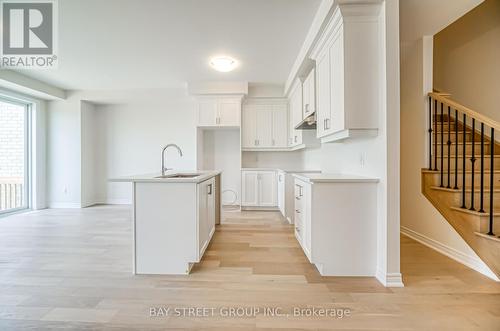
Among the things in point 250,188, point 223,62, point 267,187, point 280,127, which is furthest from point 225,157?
point 223,62

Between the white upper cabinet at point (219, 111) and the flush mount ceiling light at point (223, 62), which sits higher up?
the flush mount ceiling light at point (223, 62)

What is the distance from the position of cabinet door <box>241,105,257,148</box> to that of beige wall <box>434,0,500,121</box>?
3.22m

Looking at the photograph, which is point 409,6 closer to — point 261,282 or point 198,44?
point 198,44

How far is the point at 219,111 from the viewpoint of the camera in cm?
541

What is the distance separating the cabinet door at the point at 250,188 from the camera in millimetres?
5324

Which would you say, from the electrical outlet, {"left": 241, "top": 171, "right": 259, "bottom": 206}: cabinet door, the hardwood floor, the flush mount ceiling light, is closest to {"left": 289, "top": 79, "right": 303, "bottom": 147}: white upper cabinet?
{"left": 241, "top": 171, "right": 259, "bottom": 206}: cabinet door

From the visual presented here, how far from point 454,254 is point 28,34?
5.64 meters

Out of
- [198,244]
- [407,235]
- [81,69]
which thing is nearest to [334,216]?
[198,244]

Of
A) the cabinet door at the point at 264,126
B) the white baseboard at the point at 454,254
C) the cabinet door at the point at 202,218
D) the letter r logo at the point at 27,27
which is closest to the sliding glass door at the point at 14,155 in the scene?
the letter r logo at the point at 27,27

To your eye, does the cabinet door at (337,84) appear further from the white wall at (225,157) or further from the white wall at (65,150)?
the white wall at (65,150)

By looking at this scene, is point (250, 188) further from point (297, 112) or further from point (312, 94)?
point (312, 94)

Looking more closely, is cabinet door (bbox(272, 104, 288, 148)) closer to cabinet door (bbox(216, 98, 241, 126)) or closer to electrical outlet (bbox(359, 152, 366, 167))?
cabinet door (bbox(216, 98, 241, 126))

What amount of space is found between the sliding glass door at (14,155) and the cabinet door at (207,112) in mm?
3684

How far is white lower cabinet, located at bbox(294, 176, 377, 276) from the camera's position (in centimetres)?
229
